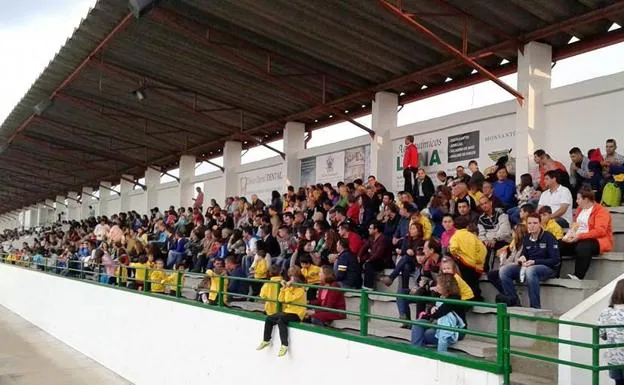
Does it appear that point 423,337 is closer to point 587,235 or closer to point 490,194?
point 587,235

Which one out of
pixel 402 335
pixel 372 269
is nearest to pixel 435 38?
pixel 372 269

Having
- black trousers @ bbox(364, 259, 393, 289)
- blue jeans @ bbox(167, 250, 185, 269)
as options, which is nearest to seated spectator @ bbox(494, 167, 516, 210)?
black trousers @ bbox(364, 259, 393, 289)

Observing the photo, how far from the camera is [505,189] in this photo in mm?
9820

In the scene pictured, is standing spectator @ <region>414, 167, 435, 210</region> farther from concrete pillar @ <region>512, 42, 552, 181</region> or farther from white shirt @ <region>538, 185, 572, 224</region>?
white shirt @ <region>538, 185, 572, 224</region>

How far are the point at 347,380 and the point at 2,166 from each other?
33.0 m

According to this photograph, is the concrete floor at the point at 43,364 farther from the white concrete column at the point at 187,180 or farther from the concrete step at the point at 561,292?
the concrete step at the point at 561,292

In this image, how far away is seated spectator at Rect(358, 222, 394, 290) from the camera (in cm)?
916

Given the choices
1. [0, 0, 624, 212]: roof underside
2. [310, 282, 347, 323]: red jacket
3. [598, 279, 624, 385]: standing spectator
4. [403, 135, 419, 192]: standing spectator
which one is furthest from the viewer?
[403, 135, 419, 192]: standing spectator

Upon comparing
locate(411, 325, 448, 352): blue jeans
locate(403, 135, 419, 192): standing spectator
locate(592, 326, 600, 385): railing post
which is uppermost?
locate(403, 135, 419, 192): standing spectator

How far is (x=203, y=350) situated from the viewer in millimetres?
10070

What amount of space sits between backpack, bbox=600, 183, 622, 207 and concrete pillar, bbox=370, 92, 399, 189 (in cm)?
649

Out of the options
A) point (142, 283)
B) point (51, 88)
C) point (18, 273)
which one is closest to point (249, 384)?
point (142, 283)

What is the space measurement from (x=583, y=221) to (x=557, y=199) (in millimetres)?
1010

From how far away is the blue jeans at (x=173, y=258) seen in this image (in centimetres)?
1480
